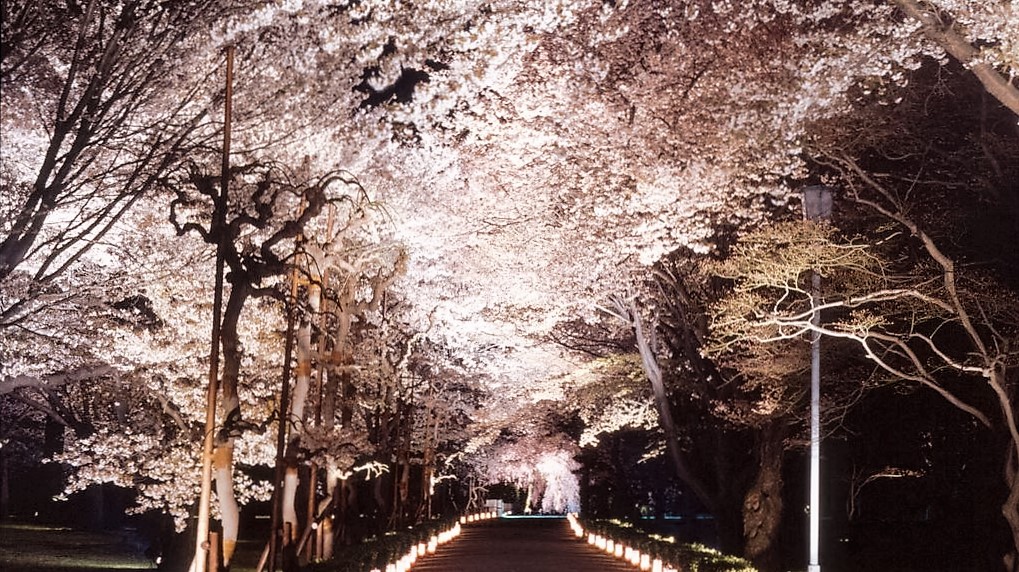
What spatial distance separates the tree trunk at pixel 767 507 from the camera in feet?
72.2

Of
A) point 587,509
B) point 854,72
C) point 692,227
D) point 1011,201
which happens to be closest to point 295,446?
point 692,227

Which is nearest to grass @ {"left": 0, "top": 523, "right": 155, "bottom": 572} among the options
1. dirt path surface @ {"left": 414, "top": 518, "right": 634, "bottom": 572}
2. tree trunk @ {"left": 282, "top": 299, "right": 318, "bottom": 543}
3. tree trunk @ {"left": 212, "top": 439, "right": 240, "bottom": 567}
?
dirt path surface @ {"left": 414, "top": 518, "right": 634, "bottom": 572}

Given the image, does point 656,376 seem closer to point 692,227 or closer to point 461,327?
point 692,227

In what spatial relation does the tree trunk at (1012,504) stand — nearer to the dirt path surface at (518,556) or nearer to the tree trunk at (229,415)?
the dirt path surface at (518,556)

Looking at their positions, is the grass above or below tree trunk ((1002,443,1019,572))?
below

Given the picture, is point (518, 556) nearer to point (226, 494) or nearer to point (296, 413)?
point (296, 413)

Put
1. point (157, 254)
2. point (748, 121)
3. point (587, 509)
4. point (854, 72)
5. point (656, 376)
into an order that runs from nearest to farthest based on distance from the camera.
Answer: point (854, 72)
point (748, 121)
point (157, 254)
point (656, 376)
point (587, 509)

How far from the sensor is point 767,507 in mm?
22016

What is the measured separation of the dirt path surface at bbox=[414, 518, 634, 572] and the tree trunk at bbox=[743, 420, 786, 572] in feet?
11.9

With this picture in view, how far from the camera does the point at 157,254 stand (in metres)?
20.2

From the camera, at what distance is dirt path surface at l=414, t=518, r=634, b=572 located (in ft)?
81.5

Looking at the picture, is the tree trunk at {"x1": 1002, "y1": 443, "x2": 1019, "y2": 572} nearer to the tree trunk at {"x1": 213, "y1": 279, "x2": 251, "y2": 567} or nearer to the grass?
the tree trunk at {"x1": 213, "y1": 279, "x2": 251, "y2": 567}

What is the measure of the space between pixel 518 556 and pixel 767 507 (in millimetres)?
8891

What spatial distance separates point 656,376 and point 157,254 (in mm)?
11751
